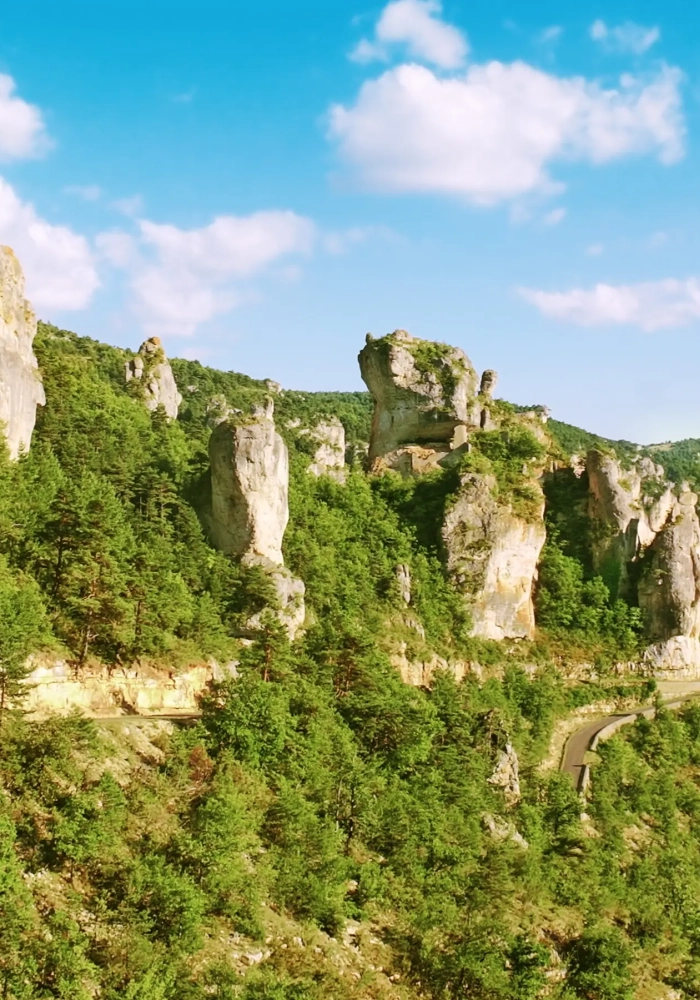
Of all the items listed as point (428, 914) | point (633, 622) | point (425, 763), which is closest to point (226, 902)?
point (428, 914)

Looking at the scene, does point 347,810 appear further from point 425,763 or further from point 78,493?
point 78,493

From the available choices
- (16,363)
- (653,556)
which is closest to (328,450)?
(653,556)

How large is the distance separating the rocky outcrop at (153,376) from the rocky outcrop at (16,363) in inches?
680

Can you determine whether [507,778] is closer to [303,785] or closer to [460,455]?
[303,785]

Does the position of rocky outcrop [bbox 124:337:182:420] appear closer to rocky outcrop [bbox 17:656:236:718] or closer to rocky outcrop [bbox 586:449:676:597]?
rocky outcrop [bbox 586:449:676:597]

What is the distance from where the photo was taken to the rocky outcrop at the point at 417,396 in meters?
54.8

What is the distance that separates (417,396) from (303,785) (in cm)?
3154

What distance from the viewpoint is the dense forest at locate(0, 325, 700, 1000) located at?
808 inches

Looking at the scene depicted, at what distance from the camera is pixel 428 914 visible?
25.5 m

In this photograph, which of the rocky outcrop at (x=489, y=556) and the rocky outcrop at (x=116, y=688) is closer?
the rocky outcrop at (x=116, y=688)

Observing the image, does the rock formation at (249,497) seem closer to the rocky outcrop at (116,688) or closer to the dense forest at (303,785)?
the dense forest at (303,785)

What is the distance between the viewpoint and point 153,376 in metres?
62.0

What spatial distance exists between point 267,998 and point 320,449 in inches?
2435

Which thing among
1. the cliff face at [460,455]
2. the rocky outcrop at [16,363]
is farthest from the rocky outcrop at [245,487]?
the cliff face at [460,455]
